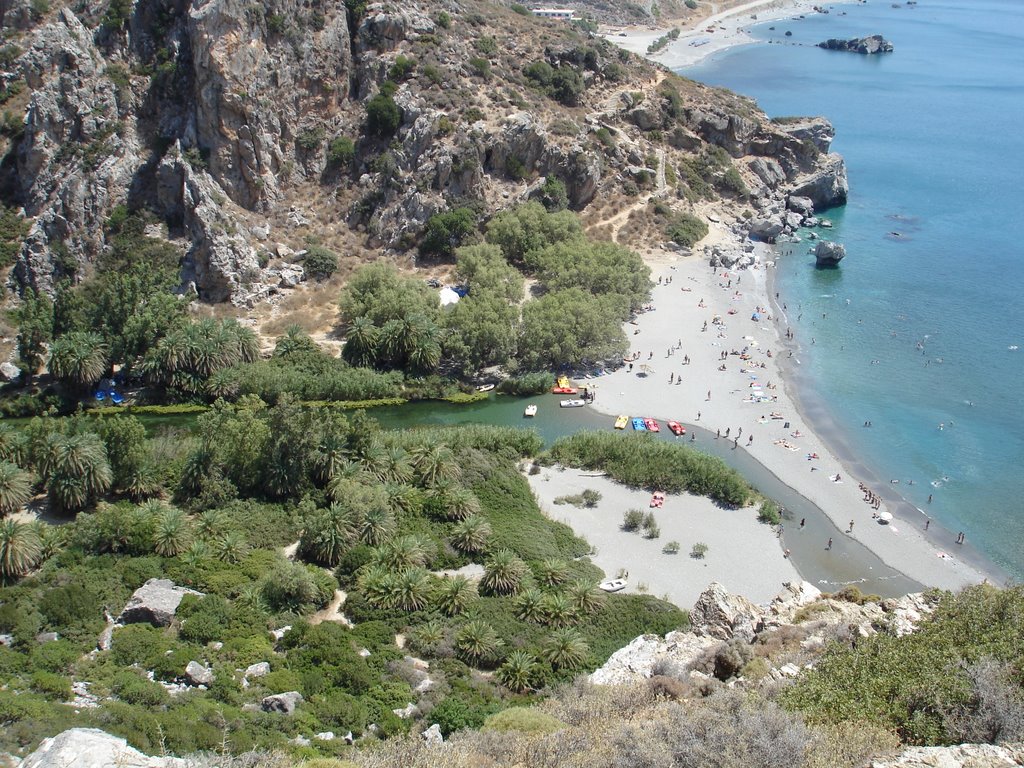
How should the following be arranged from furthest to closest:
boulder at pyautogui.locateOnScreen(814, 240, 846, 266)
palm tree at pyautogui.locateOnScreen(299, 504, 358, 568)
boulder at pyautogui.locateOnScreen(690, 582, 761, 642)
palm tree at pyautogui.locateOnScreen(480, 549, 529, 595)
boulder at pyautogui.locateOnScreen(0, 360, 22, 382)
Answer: boulder at pyautogui.locateOnScreen(814, 240, 846, 266)
boulder at pyautogui.locateOnScreen(0, 360, 22, 382)
palm tree at pyautogui.locateOnScreen(299, 504, 358, 568)
palm tree at pyautogui.locateOnScreen(480, 549, 529, 595)
boulder at pyautogui.locateOnScreen(690, 582, 761, 642)

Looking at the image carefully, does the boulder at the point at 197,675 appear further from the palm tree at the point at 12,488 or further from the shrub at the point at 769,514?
the shrub at the point at 769,514

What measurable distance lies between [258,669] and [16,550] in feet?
45.2

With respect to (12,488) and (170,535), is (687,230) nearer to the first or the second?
(170,535)

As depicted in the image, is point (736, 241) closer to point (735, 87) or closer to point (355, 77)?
point (355, 77)

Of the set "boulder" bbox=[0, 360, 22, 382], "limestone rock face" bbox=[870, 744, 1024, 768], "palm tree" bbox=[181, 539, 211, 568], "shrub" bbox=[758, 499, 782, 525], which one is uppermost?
"limestone rock face" bbox=[870, 744, 1024, 768]

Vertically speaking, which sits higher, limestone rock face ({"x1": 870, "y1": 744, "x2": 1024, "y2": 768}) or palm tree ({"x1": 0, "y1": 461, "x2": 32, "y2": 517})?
limestone rock face ({"x1": 870, "y1": 744, "x2": 1024, "y2": 768})

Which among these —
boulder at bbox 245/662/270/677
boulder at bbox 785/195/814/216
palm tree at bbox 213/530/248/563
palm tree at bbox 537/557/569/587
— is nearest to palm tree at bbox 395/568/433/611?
palm tree at bbox 537/557/569/587

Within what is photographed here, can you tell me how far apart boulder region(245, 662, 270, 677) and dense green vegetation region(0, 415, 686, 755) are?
369 mm

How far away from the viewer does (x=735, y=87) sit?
490ft

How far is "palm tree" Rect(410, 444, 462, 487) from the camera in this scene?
47375 millimetres

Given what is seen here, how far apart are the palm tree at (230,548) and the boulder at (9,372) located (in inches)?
1084

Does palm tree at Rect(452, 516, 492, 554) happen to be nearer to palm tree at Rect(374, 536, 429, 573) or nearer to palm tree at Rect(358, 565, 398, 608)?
palm tree at Rect(374, 536, 429, 573)

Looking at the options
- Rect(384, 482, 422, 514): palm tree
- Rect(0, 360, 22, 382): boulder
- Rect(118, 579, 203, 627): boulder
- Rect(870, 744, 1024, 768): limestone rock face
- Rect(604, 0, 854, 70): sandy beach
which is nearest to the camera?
Rect(870, 744, 1024, 768): limestone rock face

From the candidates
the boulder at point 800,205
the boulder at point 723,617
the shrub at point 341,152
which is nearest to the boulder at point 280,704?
the boulder at point 723,617
